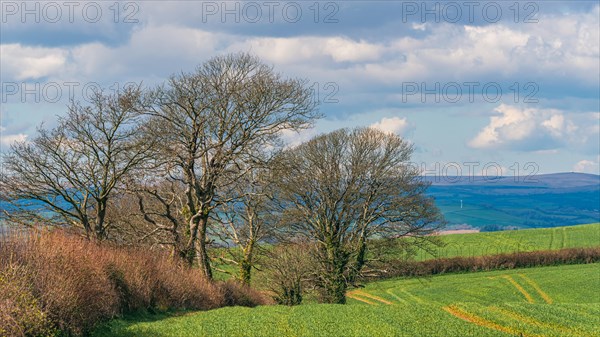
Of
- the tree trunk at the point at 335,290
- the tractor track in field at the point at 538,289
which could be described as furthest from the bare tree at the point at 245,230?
the tractor track in field at the point at 538,289

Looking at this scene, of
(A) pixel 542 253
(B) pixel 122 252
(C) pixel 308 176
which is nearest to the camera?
(B) pixel 122 252

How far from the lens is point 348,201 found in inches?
2263

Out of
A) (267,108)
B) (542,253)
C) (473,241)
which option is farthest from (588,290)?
(267,108)

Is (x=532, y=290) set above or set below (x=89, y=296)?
below

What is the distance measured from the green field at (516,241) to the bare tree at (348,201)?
3842 cm

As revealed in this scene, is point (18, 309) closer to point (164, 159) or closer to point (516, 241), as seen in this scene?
point (164, 159)

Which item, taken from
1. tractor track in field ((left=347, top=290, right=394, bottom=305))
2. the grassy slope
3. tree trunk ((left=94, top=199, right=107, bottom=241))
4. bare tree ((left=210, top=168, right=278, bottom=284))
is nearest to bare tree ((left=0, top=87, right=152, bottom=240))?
tree trunk ((left=94, top=199, right=107, bottom=241))

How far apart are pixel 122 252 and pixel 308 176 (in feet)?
98.8

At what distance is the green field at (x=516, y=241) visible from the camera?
100 meters

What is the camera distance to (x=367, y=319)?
954 inches

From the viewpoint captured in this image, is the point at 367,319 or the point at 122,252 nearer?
the point at 367,319

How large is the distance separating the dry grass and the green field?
7294 cm

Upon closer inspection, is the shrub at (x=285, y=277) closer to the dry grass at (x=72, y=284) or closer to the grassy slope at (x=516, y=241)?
the dry grass at (x=72, y=284)

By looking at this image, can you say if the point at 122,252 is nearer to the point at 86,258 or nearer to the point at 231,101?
the point at 86,258
